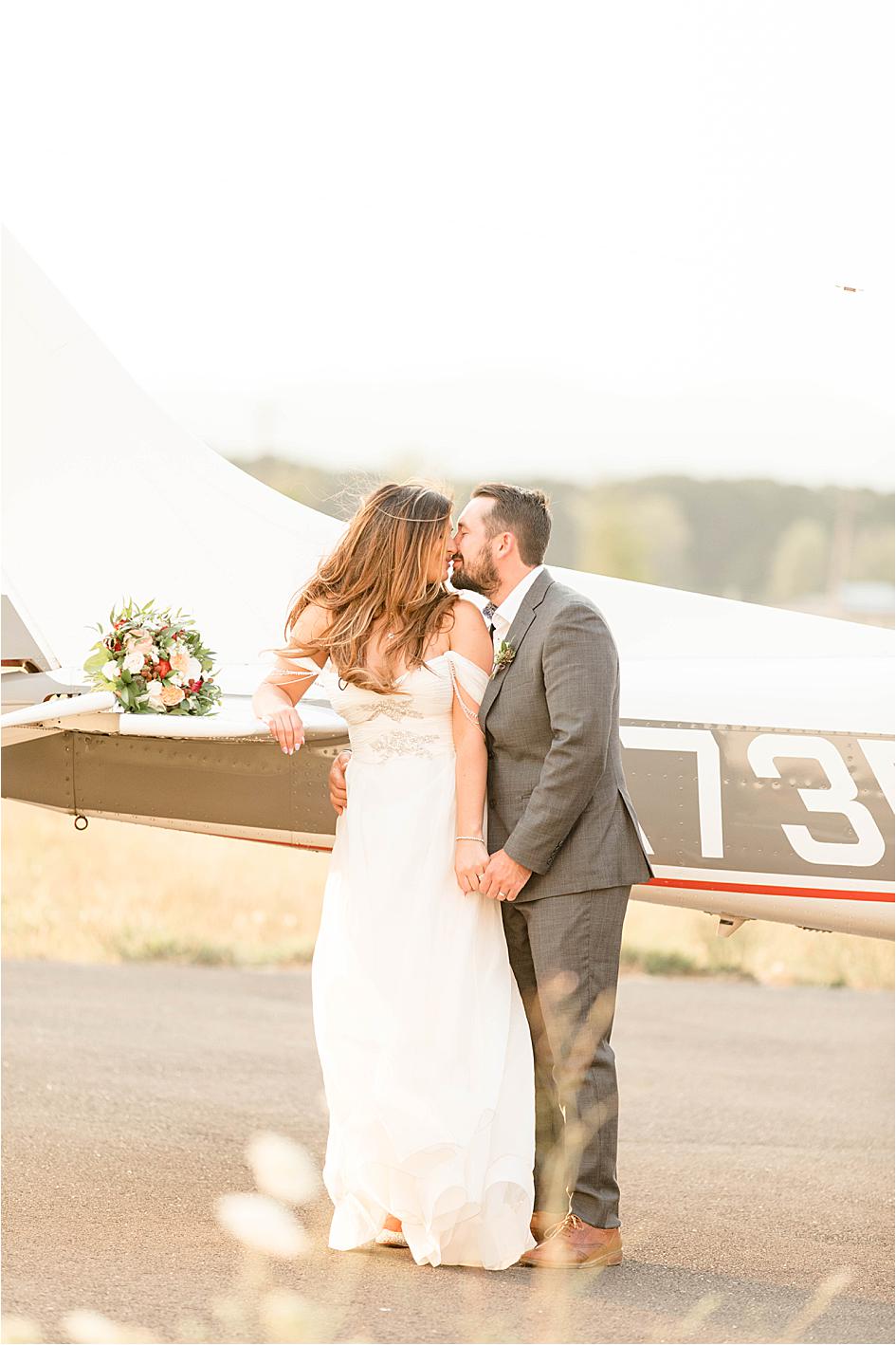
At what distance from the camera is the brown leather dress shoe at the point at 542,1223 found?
4.05m

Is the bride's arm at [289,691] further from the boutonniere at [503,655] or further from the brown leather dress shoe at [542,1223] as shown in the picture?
the brown leather dress shoe at [542,1223]

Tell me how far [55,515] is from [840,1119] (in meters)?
4.31

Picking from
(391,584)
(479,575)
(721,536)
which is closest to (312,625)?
(391,584)

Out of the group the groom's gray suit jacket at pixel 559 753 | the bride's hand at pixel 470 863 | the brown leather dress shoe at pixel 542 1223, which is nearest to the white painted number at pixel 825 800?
the groom's gray suit jacket at pixel 559 753

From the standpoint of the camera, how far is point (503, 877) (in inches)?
156

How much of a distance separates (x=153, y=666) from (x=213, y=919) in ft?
22.2

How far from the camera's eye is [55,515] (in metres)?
5.41

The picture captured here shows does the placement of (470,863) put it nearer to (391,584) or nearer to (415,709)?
(415,709)

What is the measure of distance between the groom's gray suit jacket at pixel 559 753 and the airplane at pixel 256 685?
1.96ft

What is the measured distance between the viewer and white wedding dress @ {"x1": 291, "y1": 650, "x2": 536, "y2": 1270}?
389 centimetres

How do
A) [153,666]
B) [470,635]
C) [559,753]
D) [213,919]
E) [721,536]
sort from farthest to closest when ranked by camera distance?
[721,536] → [213,919] → [153,666] → [470,635] → [559,753]

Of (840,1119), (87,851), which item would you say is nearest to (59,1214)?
(840,1119)

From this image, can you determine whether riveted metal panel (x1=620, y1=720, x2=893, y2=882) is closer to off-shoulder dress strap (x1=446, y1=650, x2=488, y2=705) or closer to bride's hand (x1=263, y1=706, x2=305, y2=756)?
off-shoulder dress strap (x1=446, y1=650, x2=488, y2=705)

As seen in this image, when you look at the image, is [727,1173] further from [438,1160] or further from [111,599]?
[111,599]
